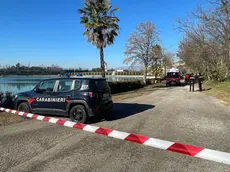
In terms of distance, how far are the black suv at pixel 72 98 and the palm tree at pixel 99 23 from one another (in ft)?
51.0

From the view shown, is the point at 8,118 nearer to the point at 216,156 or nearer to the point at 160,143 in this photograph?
the point at 160,143

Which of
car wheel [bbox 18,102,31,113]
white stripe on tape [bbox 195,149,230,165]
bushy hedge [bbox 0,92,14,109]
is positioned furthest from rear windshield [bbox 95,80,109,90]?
bushy hedge [bbox 0,92,14,109]

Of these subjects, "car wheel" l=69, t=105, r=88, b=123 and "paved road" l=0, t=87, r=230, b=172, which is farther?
"car wheel" l=69, t=105, r=88, b=123

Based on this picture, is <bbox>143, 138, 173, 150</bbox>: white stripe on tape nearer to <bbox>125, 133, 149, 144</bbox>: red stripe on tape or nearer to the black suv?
<bbox>125, 133, 149, 144</bbox>: red stripe on tape

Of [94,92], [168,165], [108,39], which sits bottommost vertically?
[168,165]

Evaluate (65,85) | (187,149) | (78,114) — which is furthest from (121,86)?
(187,149)

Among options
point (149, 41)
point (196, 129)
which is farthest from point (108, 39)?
point (196, 129)

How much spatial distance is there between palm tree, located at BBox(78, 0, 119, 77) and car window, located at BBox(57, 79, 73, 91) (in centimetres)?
1584

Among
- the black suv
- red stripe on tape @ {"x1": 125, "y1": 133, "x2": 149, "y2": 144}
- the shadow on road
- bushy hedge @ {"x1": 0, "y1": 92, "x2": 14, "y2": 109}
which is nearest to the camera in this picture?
red stripe on tape @ {"x1": 125, "y1": 133, "x2": 149, "y2": 144}

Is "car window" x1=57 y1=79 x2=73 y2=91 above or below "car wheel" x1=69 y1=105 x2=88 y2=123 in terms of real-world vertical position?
above

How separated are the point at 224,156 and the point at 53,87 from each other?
6.52 m

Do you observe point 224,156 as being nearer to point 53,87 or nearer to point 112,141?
point 112,141

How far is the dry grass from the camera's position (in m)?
7.90

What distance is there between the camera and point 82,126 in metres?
5.71
